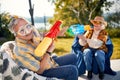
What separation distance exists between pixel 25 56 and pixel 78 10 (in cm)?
1088

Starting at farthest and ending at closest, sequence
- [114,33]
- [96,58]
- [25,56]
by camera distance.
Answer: [114,33] < [96,58] < [25,56]

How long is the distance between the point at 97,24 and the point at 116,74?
3.33 ft

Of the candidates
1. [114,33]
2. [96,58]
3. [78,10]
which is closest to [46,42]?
[96,58]

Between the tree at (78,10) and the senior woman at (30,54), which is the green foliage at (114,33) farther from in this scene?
the senior woman at (30,54)

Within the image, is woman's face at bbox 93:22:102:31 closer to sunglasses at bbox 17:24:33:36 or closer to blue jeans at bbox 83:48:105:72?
blue jeans at bbox 83:48:105:72

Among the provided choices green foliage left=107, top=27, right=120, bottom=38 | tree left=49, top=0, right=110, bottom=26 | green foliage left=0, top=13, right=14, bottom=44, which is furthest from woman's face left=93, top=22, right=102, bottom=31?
green foliage left=107, top=27, right=120, bottom=38

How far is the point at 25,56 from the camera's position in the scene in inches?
112

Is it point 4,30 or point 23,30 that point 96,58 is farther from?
point 4,30

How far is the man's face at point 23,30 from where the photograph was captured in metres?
2.92

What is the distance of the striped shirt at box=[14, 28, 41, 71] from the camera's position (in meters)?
2.83

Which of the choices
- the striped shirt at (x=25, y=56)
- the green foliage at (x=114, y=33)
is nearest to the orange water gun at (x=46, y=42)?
the striped shirt at (x=25, y=56)

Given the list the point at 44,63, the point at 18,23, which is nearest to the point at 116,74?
the point at 44,63

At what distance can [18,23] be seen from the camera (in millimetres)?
2930

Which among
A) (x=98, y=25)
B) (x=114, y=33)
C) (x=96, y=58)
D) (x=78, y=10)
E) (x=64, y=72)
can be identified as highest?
(x=98, y=25)
